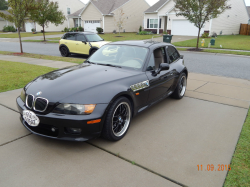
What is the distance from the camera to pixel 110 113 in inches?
125

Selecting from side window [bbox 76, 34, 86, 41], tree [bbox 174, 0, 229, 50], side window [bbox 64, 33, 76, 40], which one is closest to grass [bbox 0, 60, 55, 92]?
side window [bbox 76, 34, 86, 41]

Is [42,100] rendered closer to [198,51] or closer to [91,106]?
[91,106]

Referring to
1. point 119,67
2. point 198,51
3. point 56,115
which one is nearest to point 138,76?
point 119,67

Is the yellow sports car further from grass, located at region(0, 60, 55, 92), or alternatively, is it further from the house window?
the house window

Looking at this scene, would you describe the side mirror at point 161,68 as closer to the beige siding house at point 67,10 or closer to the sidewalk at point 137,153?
the sidewalk at point 137,153

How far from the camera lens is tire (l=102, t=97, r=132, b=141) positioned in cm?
320

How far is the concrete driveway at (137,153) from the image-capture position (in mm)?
2629

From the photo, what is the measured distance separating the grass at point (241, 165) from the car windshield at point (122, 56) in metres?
2.22

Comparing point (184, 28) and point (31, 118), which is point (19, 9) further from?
point (184, 28)

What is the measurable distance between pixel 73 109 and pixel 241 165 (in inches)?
96.6

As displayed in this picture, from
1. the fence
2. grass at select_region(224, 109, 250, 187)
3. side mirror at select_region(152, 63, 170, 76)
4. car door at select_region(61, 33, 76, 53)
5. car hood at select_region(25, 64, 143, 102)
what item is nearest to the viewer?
grass at select_region(224, 109, 250, 187)

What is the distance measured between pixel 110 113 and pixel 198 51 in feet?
48.9

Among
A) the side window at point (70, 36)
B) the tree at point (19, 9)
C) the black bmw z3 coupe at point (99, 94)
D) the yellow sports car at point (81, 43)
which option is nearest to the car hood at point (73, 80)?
the black bmw z3 coupe at point (99, 94)

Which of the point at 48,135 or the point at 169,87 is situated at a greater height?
the point at 169,87
